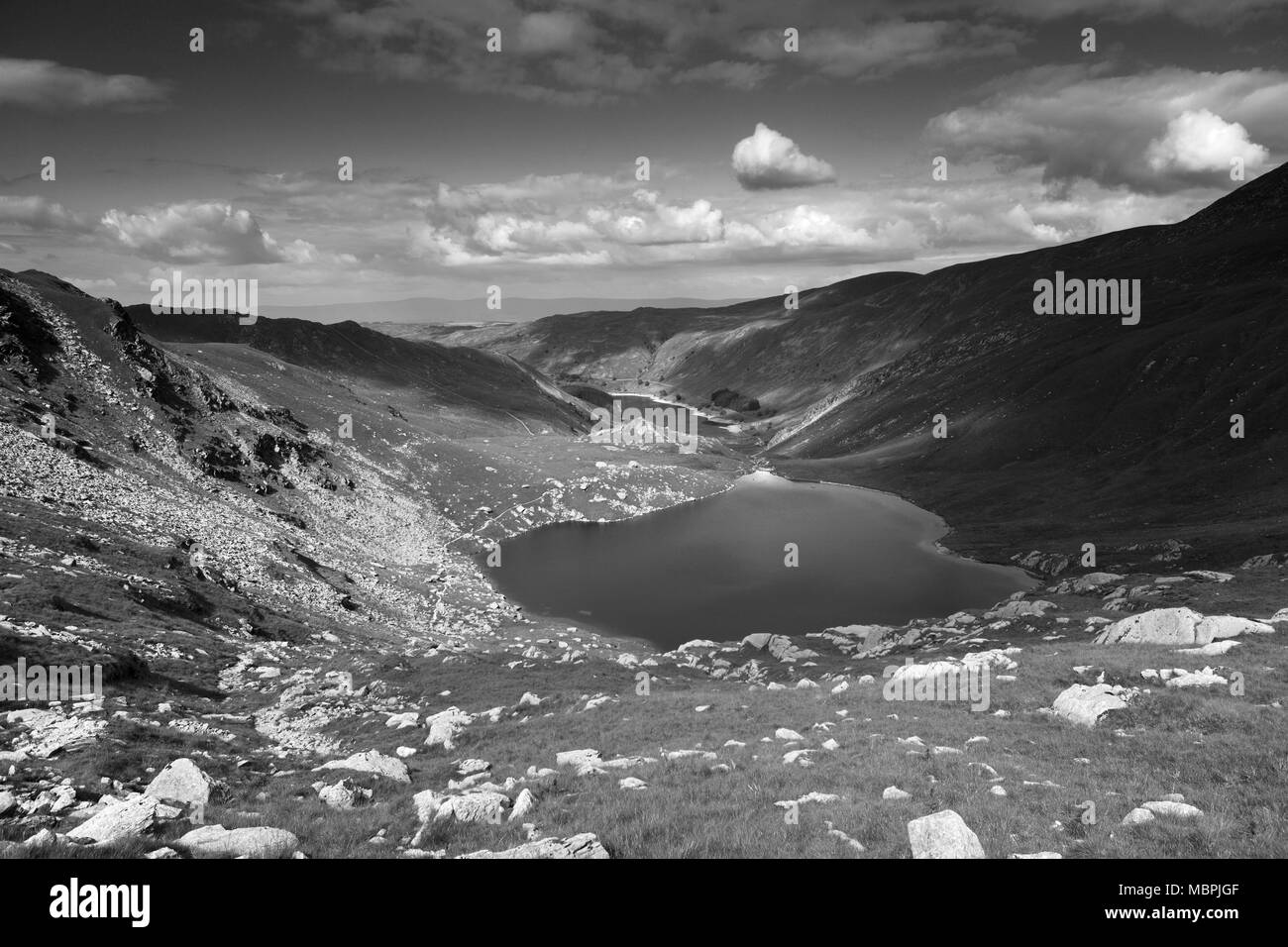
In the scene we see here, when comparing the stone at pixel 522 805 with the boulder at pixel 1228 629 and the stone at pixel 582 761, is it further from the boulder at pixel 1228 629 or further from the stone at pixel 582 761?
the boulder at pixel 1228 629

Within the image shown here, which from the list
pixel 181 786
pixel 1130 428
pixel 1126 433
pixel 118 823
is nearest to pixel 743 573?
pixel 181 786

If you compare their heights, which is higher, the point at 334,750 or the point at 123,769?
the point at 123,769

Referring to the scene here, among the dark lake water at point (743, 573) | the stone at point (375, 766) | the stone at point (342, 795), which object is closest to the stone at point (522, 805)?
the stone at point (342, 795)

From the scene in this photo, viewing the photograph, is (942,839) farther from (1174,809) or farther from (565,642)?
(565,642)

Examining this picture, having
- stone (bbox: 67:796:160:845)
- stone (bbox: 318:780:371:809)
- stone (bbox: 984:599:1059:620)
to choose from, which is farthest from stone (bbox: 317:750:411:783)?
stone (bbox: 984:599:1059:620)
